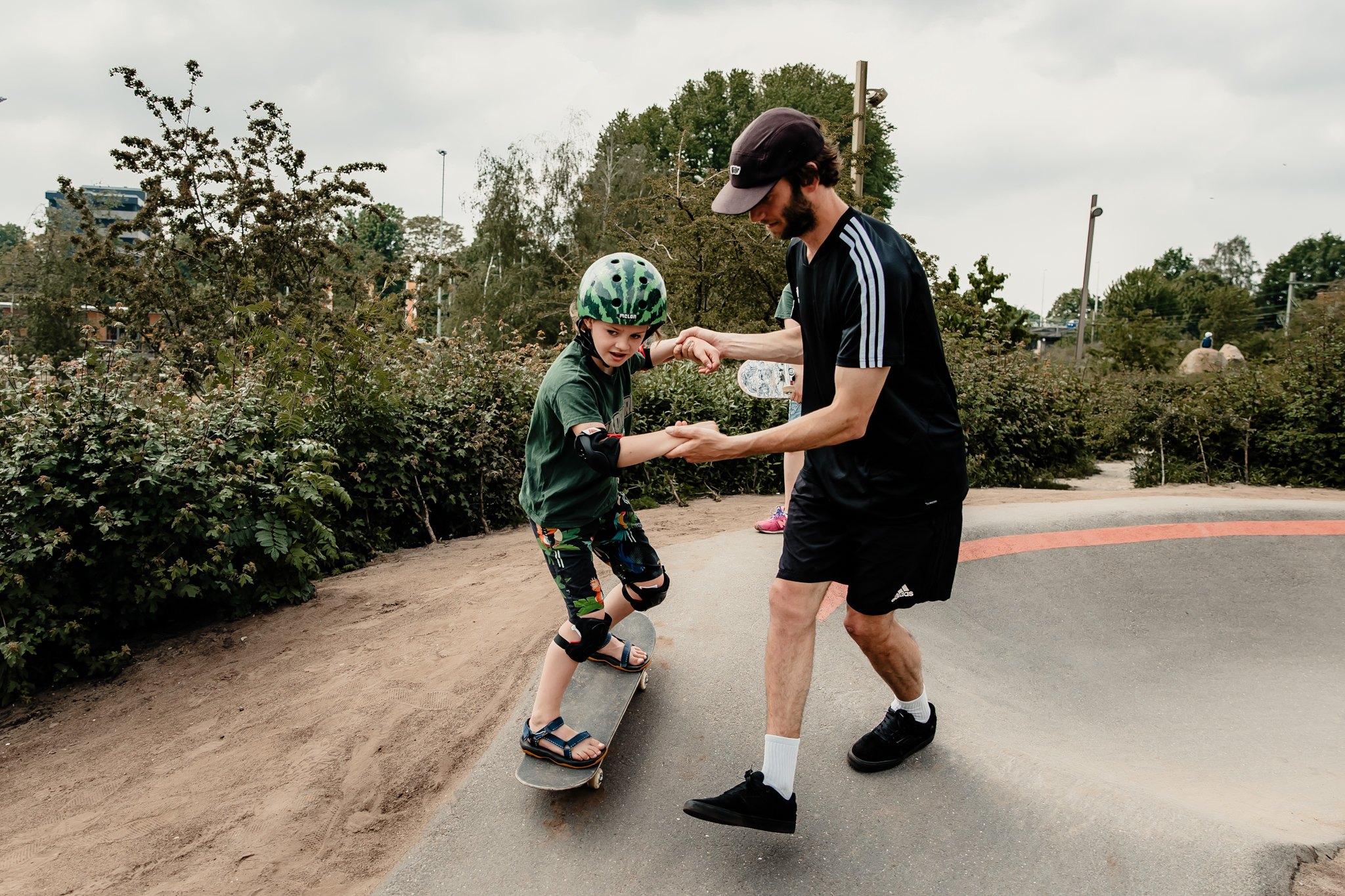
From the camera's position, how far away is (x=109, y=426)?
439 cm

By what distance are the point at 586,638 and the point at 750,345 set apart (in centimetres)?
136

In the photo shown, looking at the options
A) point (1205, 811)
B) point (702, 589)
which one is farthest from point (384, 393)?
point (1205, 811)

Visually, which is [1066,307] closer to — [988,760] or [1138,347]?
[1138,347]

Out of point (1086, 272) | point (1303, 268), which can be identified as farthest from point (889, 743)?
point (1303, 268)

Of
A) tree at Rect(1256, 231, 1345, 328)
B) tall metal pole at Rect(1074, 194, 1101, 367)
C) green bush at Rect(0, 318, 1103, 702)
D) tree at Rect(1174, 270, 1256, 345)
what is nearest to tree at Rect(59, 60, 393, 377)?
green bush at Rect(0, 318, 1103, 702)

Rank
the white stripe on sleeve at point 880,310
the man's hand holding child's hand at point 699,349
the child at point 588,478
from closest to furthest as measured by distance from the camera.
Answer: the white stripe on sleeve at point 880,310 < the child at point 588,478 < the man's hand holding child's hand at point 699,349

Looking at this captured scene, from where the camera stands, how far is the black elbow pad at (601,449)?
235 centimetres

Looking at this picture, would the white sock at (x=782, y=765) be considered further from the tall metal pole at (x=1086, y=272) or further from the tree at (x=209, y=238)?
the tall metal pole at (x=1086, y=272)

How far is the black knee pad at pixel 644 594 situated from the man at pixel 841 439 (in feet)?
2.01

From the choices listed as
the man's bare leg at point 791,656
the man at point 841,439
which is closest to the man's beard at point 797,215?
the man at point 841,439

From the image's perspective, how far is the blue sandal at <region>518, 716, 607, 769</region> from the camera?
2.74 metres

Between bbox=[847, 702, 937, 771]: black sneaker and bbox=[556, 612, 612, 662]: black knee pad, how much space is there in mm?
1048

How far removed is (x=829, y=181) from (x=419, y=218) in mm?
58412

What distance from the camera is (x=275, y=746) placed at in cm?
344
